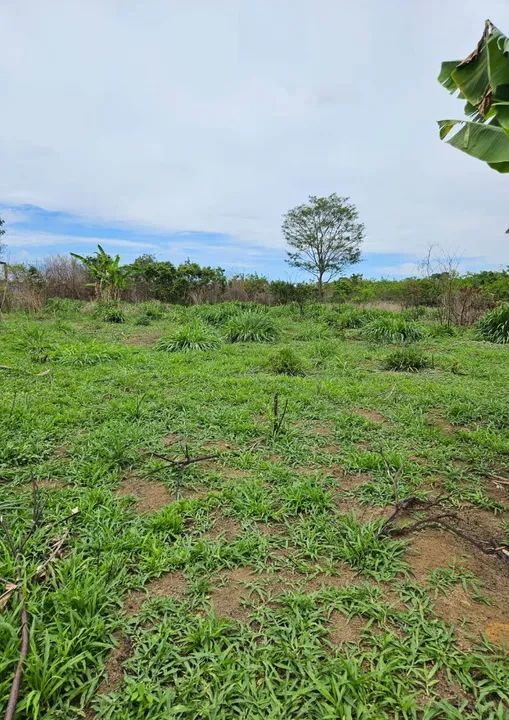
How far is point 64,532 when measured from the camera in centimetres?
212

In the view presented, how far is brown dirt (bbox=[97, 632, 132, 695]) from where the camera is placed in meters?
1.39

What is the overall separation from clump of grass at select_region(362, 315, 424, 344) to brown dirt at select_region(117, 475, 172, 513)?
6843 millimetres

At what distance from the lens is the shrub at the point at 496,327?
888 cm

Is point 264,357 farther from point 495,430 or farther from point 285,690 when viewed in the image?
point 285,690

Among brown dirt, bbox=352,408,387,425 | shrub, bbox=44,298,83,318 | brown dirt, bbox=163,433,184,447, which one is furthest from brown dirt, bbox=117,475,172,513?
shrub, bbox=44,298,83,318

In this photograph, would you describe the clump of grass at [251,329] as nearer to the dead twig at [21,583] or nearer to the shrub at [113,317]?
the shrub at [113,317]

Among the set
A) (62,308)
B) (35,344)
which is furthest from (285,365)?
(62,308)

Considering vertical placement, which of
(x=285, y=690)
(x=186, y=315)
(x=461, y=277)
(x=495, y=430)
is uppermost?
(x=461, y=277)

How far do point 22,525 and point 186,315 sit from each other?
9241 millimetres

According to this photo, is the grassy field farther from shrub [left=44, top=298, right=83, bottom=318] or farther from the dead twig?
shrub [left=44, top=298, right=83, bottom=318]

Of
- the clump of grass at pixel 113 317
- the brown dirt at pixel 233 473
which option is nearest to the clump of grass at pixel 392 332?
the brown dirt at pixel 233 473

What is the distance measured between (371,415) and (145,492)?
8.00 ft

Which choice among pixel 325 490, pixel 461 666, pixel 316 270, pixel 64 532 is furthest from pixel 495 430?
pixel 316 270

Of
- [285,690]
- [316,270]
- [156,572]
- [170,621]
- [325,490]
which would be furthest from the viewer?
[316,270]
